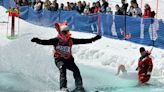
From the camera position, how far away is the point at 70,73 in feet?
47.7

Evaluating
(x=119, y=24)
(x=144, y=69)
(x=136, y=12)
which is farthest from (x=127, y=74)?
(x=119, y=24)

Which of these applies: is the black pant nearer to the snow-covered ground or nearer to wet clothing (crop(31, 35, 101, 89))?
wet clothing (crop(31, 35, 101, 89))

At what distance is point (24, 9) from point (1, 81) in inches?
704

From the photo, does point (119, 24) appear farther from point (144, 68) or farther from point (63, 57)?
point (63, 57)

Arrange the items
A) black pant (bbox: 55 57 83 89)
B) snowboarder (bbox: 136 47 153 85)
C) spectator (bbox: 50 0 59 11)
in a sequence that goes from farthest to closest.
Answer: spectator (bbox: 50 0 59 11) < snowboarder (bbox: 136 47 153 85) < black pant (bbox: 55 57 83 89)

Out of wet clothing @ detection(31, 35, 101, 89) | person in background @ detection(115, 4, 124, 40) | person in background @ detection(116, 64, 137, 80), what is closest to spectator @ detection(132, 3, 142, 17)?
person in background @ detection(115, 4, 124, 40)

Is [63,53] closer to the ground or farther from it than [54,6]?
closer to the ground

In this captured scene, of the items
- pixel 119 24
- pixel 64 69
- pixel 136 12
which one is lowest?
pixel 64 69

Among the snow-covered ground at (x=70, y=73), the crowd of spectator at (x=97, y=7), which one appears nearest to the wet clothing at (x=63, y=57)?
the snow-covered ground at (x=70, y=73)

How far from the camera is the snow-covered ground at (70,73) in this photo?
12547 millimetres

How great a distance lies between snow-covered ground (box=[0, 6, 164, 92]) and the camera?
12.5 meters

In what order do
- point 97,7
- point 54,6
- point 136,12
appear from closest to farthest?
point 136,12 → point 97,7 → point 54,6

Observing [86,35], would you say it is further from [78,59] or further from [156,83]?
[156,83]

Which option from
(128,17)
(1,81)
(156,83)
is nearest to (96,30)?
(128,17)
